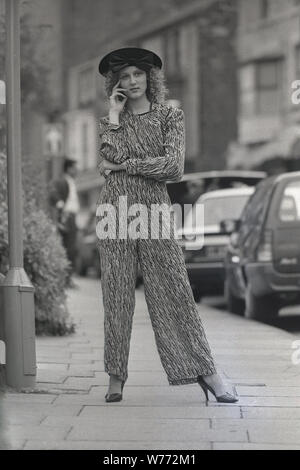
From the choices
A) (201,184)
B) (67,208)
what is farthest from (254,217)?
(201,184)

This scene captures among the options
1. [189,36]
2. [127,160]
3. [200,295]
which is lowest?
[200,295]

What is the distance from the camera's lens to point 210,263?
49.3 feet

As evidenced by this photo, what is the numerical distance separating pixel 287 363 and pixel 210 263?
701 centimetres

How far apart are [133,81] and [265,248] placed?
5357mm

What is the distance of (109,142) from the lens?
250 inches

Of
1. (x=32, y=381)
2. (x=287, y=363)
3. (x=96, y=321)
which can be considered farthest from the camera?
(x=96, y=321)

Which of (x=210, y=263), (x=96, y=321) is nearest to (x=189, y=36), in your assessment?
(x=210, y=263)

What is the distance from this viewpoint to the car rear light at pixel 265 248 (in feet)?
37.6

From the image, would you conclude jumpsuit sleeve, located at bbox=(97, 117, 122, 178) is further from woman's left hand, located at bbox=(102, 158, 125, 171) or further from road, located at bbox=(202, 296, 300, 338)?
road, located at bbox=(202, 296, 300, 338)

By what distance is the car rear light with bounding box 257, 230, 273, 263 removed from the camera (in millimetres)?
11456

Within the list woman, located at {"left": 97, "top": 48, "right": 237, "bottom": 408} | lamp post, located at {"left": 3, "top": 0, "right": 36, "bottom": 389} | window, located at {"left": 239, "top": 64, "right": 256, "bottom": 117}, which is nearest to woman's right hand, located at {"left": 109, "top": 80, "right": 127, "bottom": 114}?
woman, located at {"left": 97, "top": 48, "right": 237, "bottom": 408}

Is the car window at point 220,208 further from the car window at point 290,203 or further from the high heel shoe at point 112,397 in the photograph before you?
the high heel shoe at point 112,397

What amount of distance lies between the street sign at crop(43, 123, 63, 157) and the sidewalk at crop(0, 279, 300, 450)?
38.4 feet

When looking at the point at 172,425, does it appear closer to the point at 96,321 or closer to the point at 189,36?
the point at 96,321
